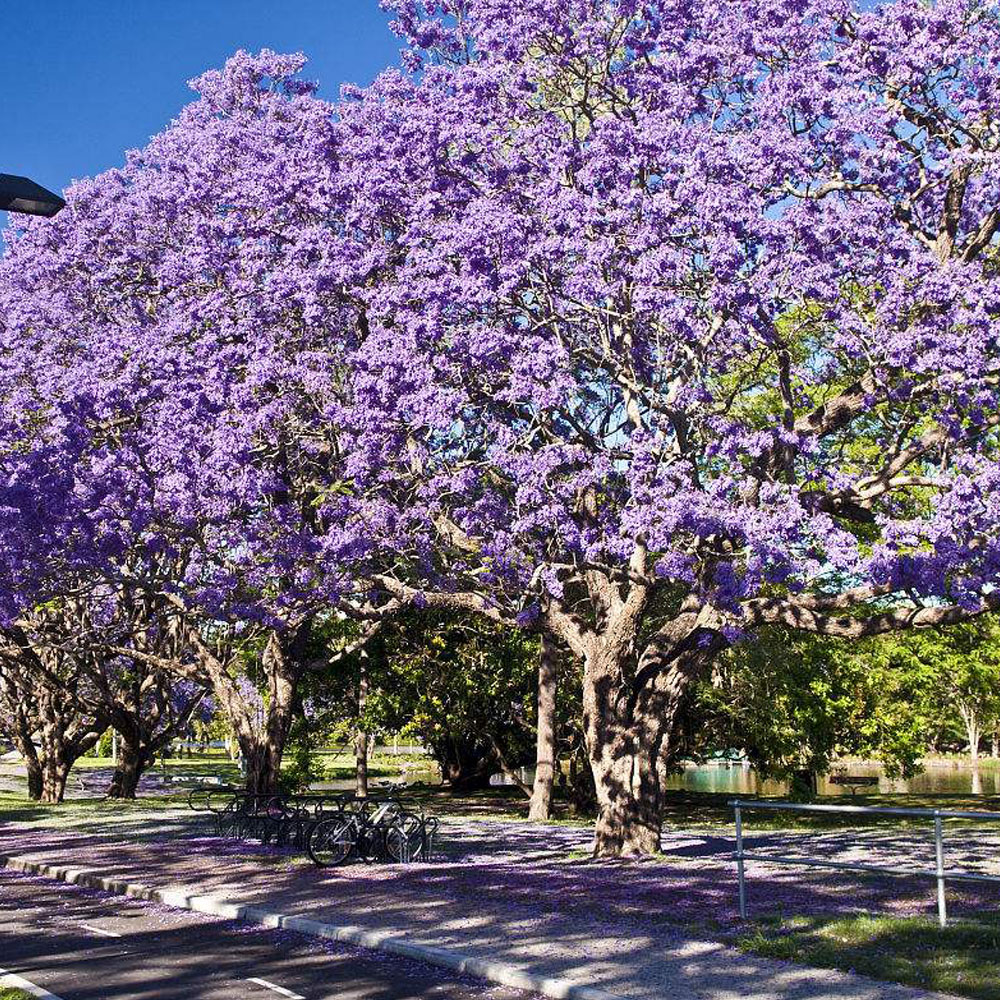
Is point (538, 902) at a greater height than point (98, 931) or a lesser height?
greater

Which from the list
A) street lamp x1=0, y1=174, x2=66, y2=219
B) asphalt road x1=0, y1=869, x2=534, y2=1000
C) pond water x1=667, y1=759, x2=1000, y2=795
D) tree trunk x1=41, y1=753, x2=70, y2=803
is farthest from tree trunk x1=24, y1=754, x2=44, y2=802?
street lamp x1=0, y1=174, x2=66, y2=219

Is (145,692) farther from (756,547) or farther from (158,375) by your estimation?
(756,547)

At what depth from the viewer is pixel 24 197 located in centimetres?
616

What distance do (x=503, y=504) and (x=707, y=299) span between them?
15.6ft

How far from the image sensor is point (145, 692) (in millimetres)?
36375

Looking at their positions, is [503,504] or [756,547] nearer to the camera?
[756,547]

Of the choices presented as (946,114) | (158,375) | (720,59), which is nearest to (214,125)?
(158,375)

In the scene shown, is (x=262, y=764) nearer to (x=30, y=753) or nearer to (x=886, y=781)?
(x=30, y=753)

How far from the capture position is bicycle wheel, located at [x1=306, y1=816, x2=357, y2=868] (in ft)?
58.0

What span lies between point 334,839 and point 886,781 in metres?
48.7

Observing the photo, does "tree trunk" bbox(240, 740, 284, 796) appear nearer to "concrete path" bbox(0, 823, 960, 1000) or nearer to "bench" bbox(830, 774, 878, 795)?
"concrete path" bbox(0, 823, 960, 1000)

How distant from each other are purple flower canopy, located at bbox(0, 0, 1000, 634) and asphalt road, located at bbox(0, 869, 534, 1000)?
6.62 meters

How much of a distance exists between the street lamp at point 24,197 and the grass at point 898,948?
7.96 metres

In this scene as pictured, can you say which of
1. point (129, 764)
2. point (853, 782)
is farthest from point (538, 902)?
point (853, 782)
